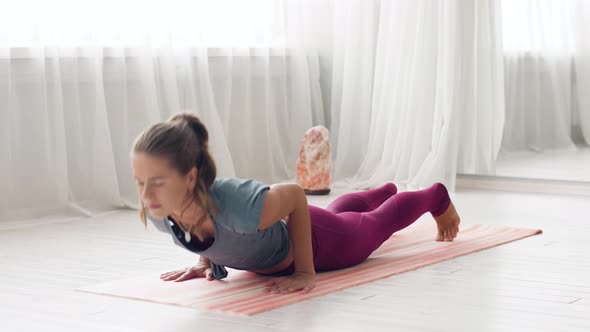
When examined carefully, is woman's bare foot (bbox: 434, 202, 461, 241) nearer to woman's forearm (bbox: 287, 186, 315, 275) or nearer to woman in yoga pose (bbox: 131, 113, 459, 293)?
woman in yoga pose (bbox: 131, 113, 459, 293)

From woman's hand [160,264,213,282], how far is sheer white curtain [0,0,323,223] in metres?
1.43

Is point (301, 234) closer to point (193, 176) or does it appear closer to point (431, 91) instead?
point (193, 176)

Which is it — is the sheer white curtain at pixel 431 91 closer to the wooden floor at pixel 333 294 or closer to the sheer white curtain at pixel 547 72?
the sheer white curtain at pixel 547 72

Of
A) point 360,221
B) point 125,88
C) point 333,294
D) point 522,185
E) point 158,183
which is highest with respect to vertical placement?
point 125,88

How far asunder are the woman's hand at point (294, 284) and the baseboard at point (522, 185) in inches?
96.8

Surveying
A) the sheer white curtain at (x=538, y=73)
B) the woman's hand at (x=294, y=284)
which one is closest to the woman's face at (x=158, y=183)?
the woman's hand at (x=294, y=284)

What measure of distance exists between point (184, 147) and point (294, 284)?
Answer: 517 millimetres

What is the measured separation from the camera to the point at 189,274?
2.74 m

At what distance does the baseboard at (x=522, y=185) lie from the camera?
4.66 metres

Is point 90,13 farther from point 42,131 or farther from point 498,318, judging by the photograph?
point 498,318

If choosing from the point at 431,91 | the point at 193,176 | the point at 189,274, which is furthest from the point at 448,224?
Answer: the point at 431,91

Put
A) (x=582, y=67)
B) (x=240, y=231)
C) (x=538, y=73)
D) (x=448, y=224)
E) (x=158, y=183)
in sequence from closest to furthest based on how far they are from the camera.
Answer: (x=158, y=183) → (x=240, y=231) → (x=448, y=224) → (x=582, y=67) → (x=538, y=73)

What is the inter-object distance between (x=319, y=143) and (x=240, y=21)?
772 mm

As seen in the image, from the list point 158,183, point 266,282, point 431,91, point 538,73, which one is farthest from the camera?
point 431,91
